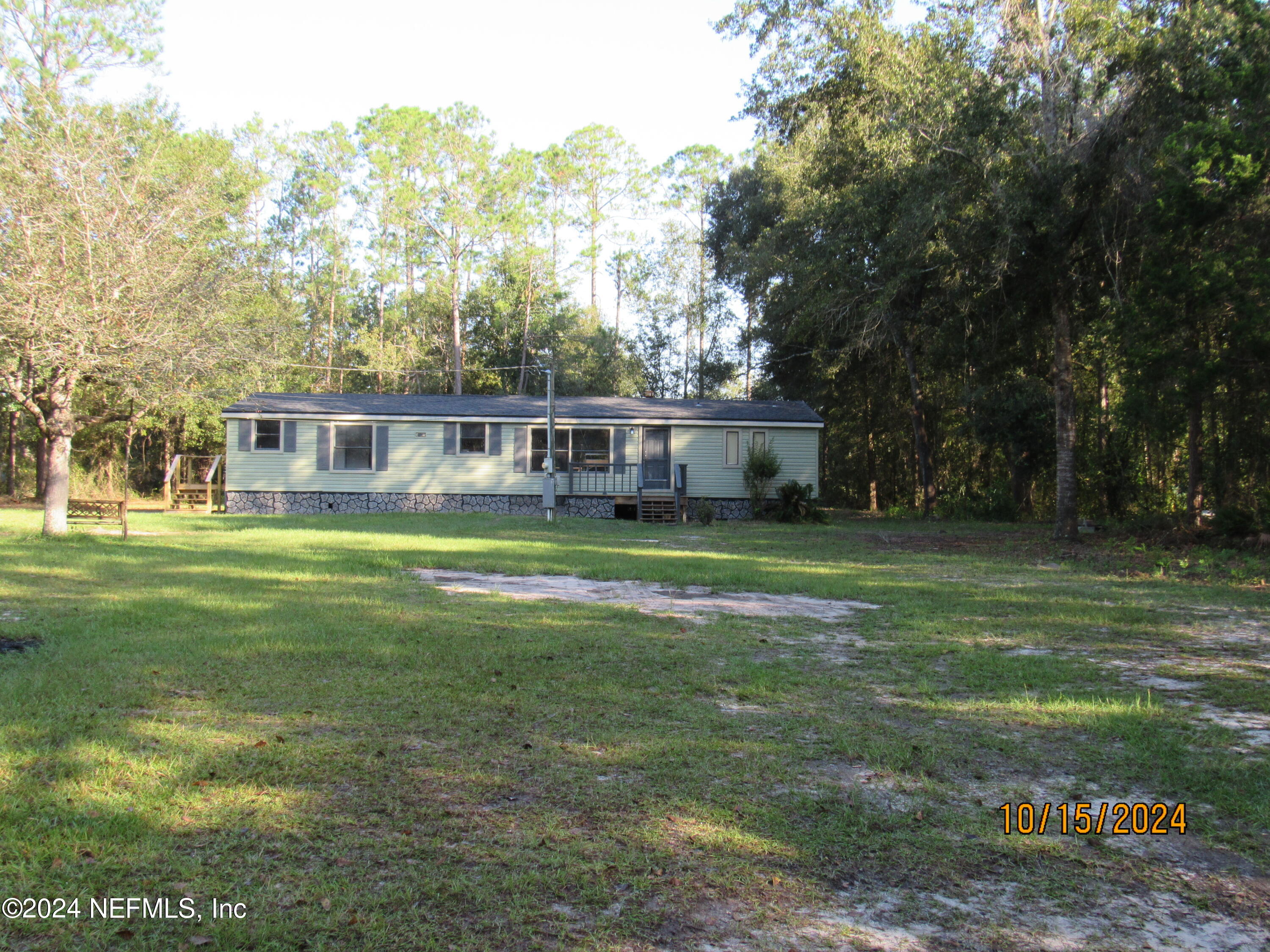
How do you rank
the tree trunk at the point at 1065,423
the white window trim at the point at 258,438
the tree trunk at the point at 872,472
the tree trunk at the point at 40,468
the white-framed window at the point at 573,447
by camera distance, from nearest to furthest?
the tree trunk at the point at 1065,423
the white window trim at the point at 258,438
the white-framed window at the point at 573,447
the tree trunk at the point at 40,468
the tree trunk at the point at 872,472

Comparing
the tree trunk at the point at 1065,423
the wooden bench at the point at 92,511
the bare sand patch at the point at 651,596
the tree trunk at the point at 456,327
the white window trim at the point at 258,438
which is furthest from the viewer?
the tree trunk at the point at 456,327

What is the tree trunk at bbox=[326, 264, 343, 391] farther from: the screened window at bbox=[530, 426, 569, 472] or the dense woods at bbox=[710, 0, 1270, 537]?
the dense woods at bbox=[710, 0, 1270, 537]

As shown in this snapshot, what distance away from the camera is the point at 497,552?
11578 millimetres

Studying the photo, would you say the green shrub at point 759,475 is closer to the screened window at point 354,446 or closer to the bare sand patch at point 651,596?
the screened window at point 354,446

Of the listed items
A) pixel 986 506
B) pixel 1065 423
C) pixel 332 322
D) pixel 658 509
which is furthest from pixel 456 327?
pixel 1065 423

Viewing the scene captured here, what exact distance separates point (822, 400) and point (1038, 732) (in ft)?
82.6


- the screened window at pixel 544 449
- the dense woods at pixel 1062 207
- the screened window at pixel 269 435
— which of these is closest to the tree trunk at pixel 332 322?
the screened window at pixel 269 435

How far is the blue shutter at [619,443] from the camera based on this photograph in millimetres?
22641

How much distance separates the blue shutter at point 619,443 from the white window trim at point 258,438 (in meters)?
8.52

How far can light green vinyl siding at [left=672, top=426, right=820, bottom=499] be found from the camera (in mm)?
22438

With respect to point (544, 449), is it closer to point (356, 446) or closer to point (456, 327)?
point (356, 446)

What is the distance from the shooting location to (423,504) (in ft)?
73.9

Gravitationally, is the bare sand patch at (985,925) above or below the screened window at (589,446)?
below
